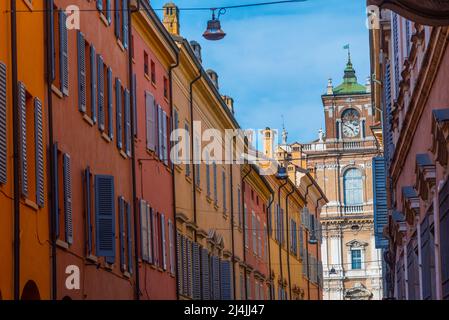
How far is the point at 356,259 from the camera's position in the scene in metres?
110

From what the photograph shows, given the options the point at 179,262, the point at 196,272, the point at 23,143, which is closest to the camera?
the point at 23,143

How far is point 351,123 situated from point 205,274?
7137 centimetres

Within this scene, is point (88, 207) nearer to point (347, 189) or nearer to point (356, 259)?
point (356, 259)

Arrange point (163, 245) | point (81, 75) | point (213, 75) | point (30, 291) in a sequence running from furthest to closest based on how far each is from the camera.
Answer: point (213, 75), point (163, 245), point (81, 75), point (30, 291)

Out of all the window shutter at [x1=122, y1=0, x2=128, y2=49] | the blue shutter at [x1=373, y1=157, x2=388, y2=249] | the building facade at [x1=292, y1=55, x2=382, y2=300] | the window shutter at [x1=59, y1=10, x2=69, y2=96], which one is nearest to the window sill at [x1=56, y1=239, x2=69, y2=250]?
the window shutter at [x1=59, y1=10, x2=69, y2=96]

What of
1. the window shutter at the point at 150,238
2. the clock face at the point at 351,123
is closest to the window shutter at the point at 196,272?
the window shutter at the point at 150,238

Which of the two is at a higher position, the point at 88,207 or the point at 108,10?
the point at 108,10

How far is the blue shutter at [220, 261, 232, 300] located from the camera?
45.6 meters

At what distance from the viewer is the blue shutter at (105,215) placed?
2739 centimetres

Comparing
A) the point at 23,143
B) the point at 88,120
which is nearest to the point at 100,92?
the point at 88,120

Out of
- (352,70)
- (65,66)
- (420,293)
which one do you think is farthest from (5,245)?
(352,70)

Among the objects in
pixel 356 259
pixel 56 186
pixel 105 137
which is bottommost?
pixel 56 186

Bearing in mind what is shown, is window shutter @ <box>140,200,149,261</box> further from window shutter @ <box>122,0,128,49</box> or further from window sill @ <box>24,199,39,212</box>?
window sill @ <box>24,199,39,212</box>

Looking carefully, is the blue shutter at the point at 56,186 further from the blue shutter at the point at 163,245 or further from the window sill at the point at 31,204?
the blue shutter at the point at 163,245
